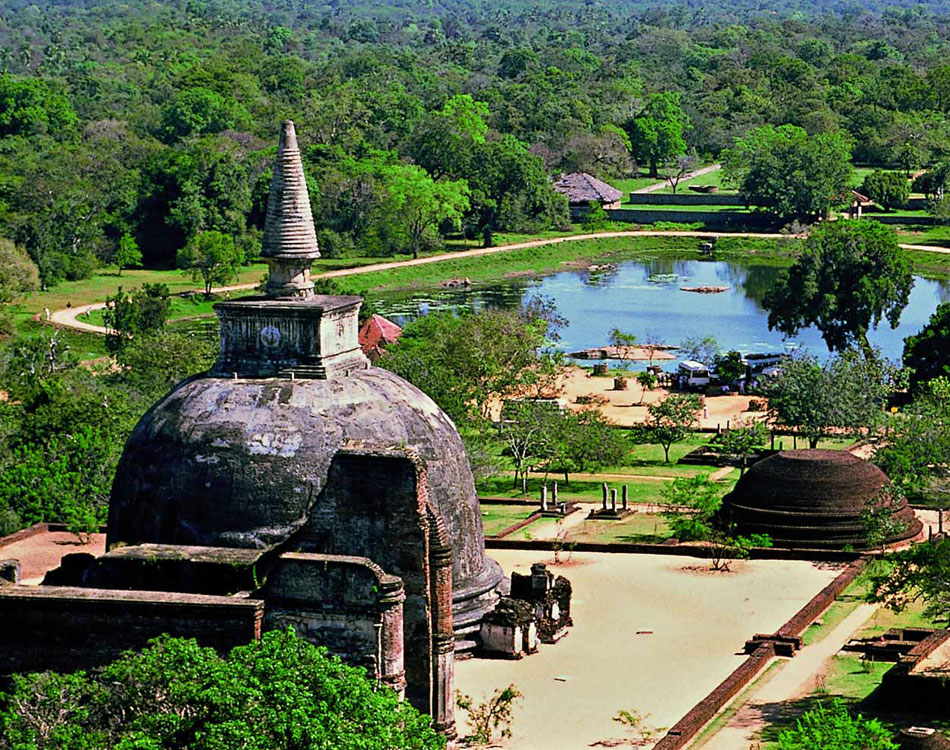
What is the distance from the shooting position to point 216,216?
101062 mm

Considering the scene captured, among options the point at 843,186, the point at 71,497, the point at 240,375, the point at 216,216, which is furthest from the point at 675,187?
the point at 240,375

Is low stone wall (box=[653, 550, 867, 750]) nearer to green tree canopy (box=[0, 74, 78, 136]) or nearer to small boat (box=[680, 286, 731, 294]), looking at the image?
small boat (box=[680, 286, 731, 294])

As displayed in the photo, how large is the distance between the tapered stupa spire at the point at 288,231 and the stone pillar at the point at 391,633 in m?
7.93

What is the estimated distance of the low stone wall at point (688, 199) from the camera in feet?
409

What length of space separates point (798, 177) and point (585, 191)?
551 inches

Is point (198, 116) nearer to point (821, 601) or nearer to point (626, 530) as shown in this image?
point (626, 530)

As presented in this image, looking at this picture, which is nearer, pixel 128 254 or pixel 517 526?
pixel 517 526

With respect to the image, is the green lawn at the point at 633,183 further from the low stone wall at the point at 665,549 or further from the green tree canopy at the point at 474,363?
the low stone wall at the point at 665,549

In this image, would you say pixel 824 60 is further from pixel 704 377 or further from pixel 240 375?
pixel 240 375

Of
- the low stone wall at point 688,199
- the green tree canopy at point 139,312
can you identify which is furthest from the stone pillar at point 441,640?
the low stone wall at point 688,199

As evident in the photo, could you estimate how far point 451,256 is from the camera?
10806 centimetres

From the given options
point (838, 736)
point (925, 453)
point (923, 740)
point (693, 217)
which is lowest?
point (923, 740)

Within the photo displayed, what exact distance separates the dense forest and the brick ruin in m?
61.3

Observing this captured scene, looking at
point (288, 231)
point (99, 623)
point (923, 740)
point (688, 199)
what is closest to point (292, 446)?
point (288, 231)
